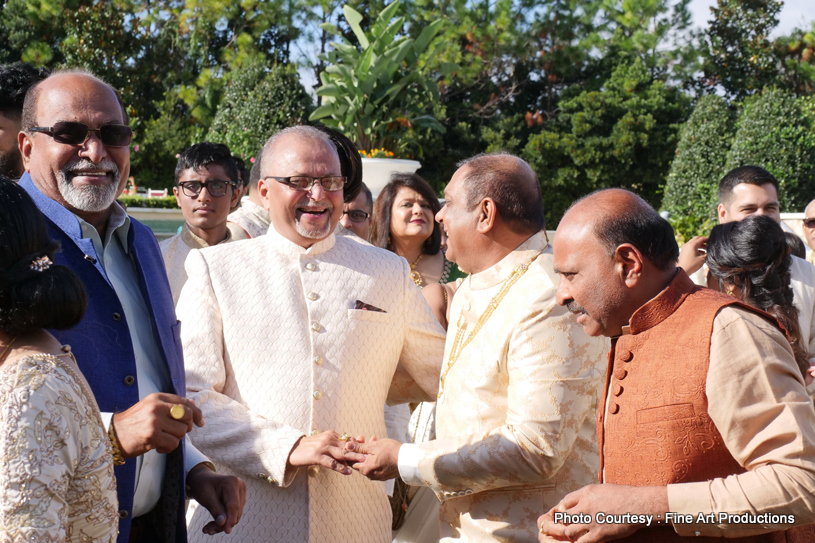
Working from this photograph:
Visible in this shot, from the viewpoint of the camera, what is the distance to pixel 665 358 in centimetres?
195

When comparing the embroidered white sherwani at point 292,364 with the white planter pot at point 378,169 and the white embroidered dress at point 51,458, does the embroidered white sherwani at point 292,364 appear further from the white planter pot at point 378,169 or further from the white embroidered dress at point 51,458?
the white planter pot at point 378,169

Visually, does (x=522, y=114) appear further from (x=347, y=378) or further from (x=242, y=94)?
(x=347, y=378)

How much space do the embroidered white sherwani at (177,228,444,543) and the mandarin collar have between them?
435mm

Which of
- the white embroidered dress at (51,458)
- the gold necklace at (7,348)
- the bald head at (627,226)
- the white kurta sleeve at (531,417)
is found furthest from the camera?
the white kurta sleeve at (531,417)

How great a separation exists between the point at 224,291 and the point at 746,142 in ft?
48.5

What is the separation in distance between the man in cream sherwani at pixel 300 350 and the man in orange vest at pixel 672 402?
880 millimetres

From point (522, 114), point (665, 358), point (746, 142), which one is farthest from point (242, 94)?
point (665, 358)

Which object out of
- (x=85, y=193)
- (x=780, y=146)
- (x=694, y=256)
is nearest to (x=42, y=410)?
(x=85, y=193)

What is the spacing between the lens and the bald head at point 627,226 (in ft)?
6.78

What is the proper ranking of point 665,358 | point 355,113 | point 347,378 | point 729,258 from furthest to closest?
1. point 355,113
2. point 729,258
3. point 347,378
4. point 665,358

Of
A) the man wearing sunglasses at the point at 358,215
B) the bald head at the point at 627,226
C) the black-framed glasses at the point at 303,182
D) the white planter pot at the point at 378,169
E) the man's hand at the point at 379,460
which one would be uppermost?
the white planter pot at the point at 378,169

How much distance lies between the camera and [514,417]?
234cm

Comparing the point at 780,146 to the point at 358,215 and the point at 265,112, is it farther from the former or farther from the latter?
the point at 358,215

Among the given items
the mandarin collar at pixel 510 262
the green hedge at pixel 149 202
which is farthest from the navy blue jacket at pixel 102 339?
the green hedge at pixel 149 202
